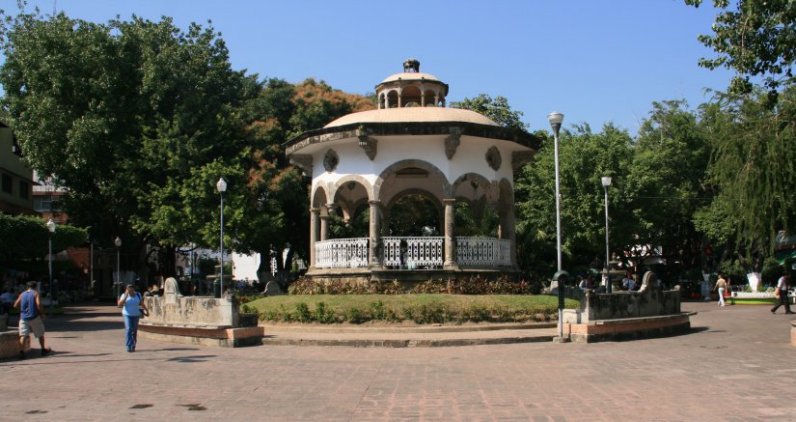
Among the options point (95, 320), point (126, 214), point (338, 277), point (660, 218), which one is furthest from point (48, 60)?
point (660, 218)

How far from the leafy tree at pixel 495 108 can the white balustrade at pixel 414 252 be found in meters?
22.7

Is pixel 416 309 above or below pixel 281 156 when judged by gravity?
below

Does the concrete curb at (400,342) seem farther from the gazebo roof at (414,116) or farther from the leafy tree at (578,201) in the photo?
the leafy tree at (578,201)

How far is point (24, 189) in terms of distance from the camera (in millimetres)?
48656

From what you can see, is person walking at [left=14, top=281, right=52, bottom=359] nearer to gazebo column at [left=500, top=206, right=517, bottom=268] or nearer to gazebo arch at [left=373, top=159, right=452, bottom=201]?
gazebo arch at [left=373, top=159, right=452, bottom=201]

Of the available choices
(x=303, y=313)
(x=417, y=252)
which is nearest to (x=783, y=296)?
(x=417, y=252)

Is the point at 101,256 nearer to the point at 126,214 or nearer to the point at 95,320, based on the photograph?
the point at 126,214

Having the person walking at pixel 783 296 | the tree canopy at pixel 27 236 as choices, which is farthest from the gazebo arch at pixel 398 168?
the tree canopy at pixel 27 236

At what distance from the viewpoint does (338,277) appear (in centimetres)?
2162

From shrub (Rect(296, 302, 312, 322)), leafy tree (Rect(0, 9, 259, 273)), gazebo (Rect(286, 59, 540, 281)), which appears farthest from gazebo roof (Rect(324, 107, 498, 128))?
leafy tree (Rect(0, 9, 259, 273))

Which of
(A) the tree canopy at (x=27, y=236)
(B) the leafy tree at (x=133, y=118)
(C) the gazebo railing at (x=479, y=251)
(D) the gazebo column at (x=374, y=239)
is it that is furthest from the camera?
(B) the leafy tree at (x=133, y=118)

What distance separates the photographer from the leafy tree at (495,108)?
43031 mm

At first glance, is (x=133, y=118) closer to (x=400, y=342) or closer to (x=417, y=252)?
(x=417, y=252)

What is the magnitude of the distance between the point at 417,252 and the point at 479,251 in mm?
1832
